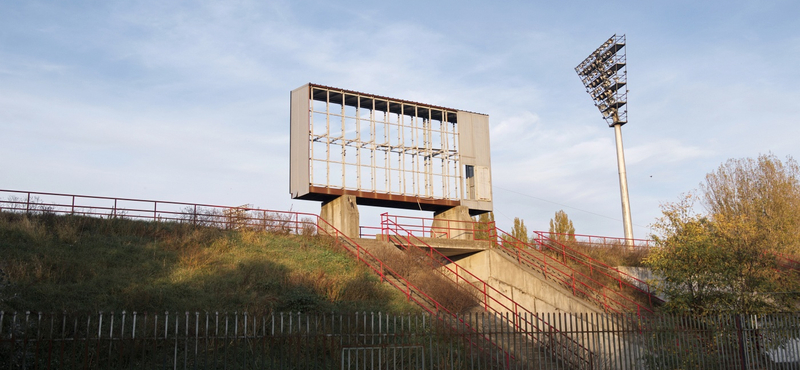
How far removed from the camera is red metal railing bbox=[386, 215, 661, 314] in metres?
24.1

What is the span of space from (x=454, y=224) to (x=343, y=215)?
6.76 meters

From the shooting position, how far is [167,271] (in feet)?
62.2

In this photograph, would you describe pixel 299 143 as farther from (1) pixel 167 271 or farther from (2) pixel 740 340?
(2) pixel 740 340

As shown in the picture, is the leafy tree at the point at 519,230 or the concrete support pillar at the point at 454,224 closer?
the concrete support pillar at the point at 454,224

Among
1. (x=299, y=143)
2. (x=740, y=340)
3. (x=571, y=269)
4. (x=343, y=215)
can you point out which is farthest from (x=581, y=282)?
(x=299, y=143)

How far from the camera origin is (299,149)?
101 ft

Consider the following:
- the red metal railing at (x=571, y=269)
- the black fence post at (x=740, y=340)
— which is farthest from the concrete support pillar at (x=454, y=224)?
the black fence post at (x=740, y=340)

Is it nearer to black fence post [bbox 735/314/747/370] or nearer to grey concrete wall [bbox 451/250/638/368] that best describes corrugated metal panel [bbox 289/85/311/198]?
grey concrete wall [bbox 451/250/638/368]

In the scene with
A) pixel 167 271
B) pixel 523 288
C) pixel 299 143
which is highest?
pixel 299 143

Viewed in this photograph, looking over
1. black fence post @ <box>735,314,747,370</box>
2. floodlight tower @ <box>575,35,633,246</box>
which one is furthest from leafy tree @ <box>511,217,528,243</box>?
black fence post @ <box>735,314,747,370</box>

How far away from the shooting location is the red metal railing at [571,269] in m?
24.1

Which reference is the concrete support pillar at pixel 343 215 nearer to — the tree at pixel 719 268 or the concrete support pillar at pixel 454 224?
the concrete support pillar at pixel 454 224

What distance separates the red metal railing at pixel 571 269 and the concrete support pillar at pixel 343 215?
1.97 metres

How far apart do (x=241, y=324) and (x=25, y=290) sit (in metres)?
5.67
